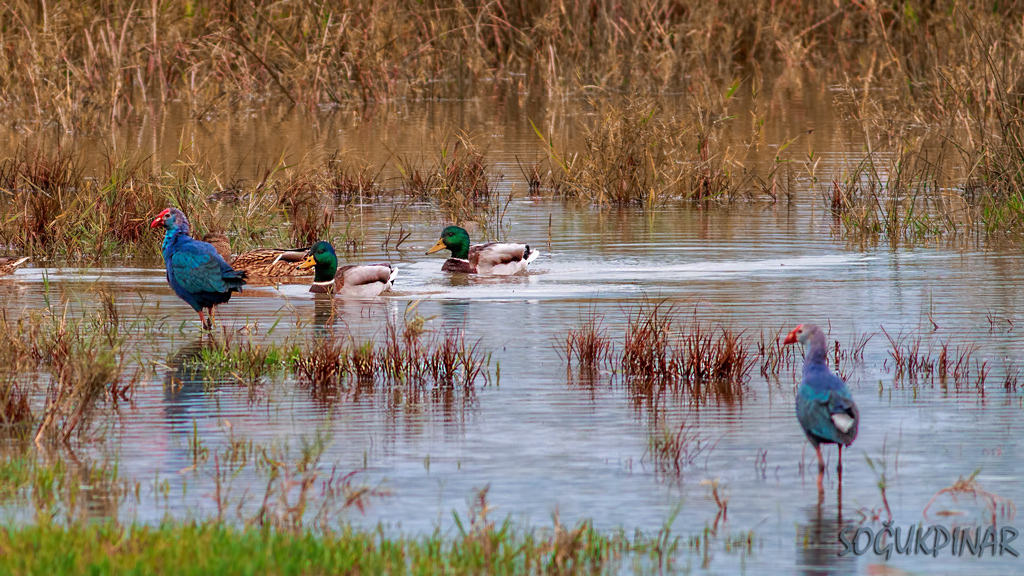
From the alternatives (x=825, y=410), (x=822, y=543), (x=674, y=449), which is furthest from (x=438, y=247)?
(x=822, y=543)

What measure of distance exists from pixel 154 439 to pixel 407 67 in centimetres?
2120

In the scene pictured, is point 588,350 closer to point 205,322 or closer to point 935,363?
point 935,363

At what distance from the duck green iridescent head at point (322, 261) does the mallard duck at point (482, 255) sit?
1.30 meters

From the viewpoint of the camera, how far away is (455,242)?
550 inches

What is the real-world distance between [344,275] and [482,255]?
1457 mm

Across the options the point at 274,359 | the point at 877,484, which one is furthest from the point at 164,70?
the point at 877,484

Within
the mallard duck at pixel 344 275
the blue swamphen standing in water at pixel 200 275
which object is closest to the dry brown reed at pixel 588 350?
the blue swamphen standing in water at pixel 200 275

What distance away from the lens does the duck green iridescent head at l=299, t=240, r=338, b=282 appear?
12.8 metres

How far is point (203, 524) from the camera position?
19.0ft

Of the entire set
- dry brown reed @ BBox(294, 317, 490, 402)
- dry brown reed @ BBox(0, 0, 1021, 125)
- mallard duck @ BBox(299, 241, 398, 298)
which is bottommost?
dry brown reed @ BBox(294, 317, 490, 402)

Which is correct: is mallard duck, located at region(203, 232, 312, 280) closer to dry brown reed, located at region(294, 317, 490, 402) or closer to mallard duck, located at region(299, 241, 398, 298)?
mallard duck, located at region(299, 241, 398, 298)

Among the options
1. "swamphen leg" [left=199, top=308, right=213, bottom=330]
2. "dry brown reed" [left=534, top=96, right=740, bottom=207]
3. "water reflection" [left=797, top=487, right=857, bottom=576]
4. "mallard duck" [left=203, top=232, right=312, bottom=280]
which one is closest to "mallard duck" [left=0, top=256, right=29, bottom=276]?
"mallard duck" [left=203, top=232, right=312, bottom=280]

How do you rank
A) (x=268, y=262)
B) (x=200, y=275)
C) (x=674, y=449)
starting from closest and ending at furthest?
(x=674, y=449), (x=200, y=275), (x=268, y=262)

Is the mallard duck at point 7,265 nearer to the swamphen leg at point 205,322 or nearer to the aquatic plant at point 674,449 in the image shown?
the swamphen leg at point 205,322
